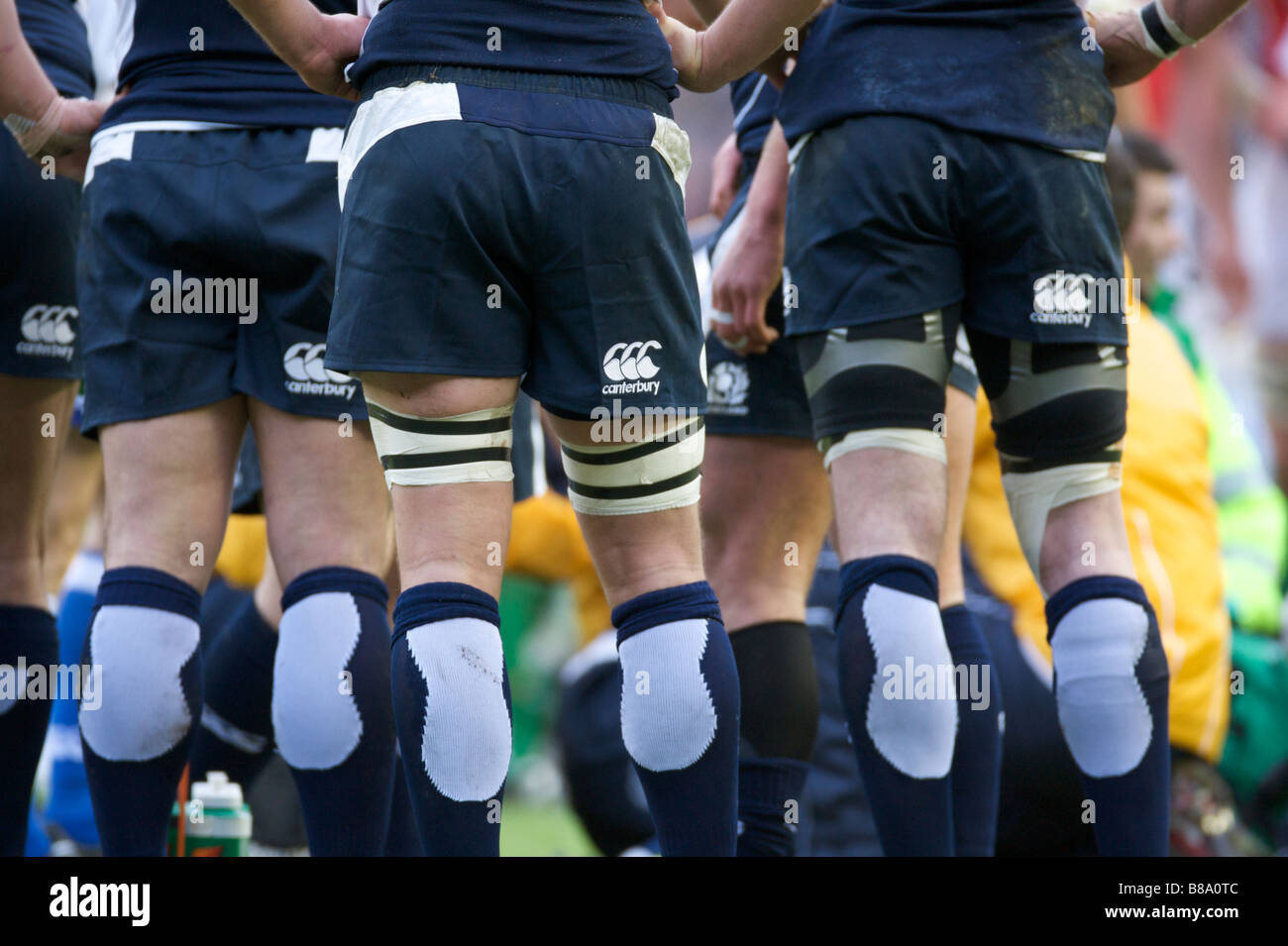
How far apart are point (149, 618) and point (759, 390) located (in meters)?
1.10

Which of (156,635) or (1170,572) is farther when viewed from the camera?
(1170,572)

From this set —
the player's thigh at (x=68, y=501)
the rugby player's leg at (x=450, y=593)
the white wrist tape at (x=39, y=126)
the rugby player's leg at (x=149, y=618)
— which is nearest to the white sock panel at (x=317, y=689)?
the rugby player's leg at (x=149, y=618)

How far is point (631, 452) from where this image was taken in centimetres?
183

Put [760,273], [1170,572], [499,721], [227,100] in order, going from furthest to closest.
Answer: [1170,572], [760,273], [227,100], [499,721]

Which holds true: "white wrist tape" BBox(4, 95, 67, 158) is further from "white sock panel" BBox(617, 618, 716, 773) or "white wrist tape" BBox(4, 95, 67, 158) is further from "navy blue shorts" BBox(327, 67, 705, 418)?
"white sock panel" BBox(617, 618, 716, 773)

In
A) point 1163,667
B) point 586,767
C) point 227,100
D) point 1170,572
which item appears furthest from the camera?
point 586,767

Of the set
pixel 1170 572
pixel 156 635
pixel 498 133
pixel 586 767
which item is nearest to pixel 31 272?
pixel 156 635

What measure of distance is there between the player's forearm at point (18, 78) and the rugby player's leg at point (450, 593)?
1.00m

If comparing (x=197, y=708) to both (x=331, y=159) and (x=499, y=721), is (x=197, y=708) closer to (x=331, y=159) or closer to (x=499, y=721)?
(x=499, y=721)

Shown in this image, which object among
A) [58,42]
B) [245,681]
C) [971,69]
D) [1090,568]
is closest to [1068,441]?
[1090,568]

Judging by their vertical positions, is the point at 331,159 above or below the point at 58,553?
above

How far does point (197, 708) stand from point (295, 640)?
7.1 inches

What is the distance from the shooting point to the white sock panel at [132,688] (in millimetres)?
2115

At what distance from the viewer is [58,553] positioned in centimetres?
341
